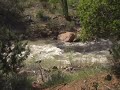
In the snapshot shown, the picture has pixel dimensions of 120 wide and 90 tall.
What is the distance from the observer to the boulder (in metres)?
22.5

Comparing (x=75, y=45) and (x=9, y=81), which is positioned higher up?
(x=75, y=45)

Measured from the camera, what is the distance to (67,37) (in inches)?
894

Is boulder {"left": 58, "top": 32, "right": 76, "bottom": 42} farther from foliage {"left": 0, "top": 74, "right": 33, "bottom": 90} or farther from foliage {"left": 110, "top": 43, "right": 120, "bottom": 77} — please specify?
foliage {"left": 0, "top": 74, "right": 33, "bottom": 90}

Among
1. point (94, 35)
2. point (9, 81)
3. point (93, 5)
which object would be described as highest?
point (93, 5)

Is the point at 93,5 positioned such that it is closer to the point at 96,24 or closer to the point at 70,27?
the point at 96,24

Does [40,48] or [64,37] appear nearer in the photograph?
[40,48]

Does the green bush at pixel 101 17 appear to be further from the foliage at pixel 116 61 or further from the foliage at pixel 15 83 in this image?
the foliage at pixel 15 83

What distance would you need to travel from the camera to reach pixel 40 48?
2094 centimetres

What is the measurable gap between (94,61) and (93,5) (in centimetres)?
577

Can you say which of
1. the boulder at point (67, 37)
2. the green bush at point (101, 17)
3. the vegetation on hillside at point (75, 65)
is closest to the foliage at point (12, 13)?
the boulder at point (67, 37)

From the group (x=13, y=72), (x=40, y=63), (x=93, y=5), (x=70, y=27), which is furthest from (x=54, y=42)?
(x=93, y=5)

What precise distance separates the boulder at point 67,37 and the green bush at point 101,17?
952 cm

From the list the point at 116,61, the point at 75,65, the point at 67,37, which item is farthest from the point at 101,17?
the point at 67,37

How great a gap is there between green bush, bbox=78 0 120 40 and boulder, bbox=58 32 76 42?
952cm
